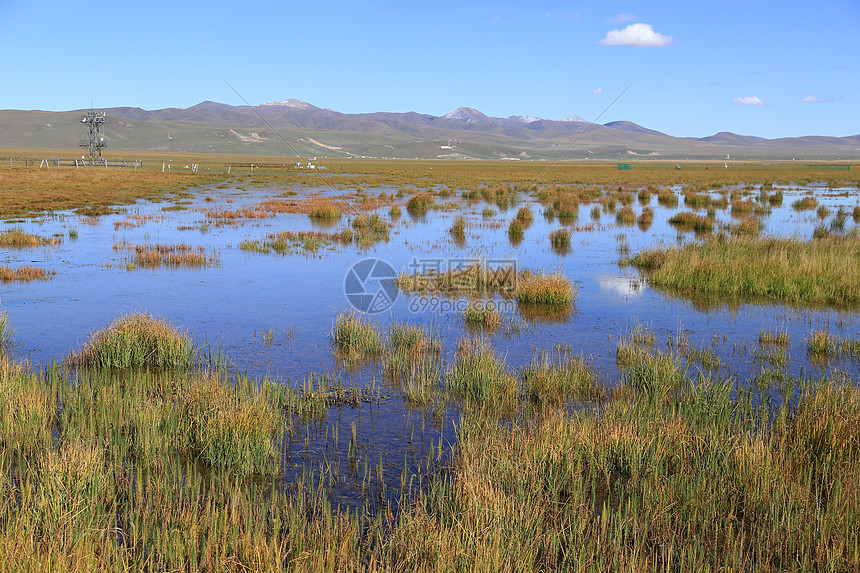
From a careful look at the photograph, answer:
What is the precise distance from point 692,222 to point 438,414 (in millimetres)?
24614

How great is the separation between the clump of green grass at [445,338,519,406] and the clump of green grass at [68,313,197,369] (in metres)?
3.81

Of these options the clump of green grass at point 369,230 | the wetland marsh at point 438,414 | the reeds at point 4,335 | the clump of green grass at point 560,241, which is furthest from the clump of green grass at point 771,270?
the reeds at point 4,335

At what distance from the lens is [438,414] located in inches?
309

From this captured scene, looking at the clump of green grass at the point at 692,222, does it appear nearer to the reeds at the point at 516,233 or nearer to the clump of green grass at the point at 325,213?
the reeds at the point at 516,233

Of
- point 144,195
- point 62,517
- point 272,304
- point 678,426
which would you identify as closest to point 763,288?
point 678,426

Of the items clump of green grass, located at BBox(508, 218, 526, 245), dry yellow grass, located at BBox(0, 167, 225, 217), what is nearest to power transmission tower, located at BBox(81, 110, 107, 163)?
dry yellow grass, located at BBox(0, 167, 225, 217)

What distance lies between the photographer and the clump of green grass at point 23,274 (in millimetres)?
15602

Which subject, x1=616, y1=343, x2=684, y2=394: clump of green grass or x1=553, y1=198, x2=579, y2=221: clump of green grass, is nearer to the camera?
x1=616, y1=343, x2=684, y2=394: clump of green grass

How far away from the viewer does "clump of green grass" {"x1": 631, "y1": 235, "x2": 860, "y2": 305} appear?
47.9ft

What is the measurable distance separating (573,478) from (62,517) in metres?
4.06

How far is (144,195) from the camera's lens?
149 ft

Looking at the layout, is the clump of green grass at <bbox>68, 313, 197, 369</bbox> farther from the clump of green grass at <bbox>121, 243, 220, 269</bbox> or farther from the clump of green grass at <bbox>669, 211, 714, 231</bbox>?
the clump of green grass at <bbox>669, 211, 714, 231</bbox>

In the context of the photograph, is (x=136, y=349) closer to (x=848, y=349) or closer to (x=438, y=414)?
(x=438, y=414)

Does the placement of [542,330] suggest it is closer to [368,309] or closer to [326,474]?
[368,309]
